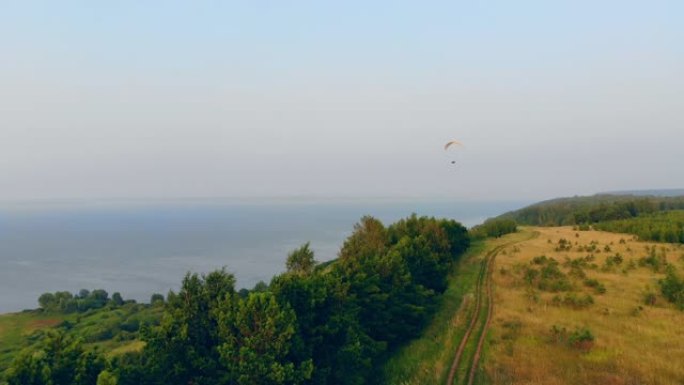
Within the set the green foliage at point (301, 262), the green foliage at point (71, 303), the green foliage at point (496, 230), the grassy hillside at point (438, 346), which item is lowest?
the green foliage at point (71, 303)

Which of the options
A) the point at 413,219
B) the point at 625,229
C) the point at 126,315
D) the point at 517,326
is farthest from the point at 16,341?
the point at 625,229

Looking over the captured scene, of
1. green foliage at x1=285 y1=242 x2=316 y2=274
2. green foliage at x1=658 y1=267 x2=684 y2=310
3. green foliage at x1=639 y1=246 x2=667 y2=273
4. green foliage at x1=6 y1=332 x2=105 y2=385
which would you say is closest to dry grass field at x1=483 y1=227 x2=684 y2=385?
green foliage at x1=639 y1=246 x2=667 y2=273

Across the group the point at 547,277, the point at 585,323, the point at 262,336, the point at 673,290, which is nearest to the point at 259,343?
the point at 262,336

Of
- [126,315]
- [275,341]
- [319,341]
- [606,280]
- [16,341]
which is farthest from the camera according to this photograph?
[126,315]

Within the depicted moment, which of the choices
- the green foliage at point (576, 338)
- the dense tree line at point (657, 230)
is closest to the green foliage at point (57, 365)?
the green foliage at point (576, 338)

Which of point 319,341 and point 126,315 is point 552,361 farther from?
point 126,315

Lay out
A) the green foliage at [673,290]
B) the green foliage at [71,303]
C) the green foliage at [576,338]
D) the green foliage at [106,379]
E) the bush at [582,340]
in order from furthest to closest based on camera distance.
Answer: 1. the green foliage at [71,303]
2. the green foliage at [673,290]
3. the green foliage at [576,338]
4. the bush at [582,340]
5. the green foliage at [106,379]

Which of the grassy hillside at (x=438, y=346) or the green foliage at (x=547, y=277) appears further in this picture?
the green foliage at (x=547, y=277)

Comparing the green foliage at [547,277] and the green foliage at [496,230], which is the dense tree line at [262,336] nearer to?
the green foliage at [547,277]

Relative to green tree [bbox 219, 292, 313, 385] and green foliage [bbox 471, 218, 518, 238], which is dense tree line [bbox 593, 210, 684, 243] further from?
green tree [bbox 219, 292, 313, 385]
